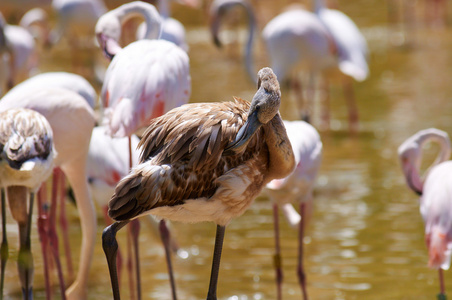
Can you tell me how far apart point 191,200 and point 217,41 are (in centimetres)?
325

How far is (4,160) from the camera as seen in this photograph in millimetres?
3264

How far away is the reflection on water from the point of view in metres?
4.47

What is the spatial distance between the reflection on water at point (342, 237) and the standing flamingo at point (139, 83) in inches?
31.1

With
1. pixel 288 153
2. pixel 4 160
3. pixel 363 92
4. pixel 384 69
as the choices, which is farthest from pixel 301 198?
pixel 384 69

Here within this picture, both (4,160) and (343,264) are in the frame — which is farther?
(343,264)

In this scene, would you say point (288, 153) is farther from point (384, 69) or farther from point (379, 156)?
point (384, 69)

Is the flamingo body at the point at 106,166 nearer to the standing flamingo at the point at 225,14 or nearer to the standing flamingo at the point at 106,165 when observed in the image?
the standing flamingo at the point at 106,165

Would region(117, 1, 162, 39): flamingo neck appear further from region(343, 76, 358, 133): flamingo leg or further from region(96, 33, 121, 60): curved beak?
region(343, 76, 358, 133): flamingo leg

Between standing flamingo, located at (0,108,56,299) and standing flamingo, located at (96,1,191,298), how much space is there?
331mm

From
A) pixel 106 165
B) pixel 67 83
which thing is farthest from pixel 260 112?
pixel 67 83

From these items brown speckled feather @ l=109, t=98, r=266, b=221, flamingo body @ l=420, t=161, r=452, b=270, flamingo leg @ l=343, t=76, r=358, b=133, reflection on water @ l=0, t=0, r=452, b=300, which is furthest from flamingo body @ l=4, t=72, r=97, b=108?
flamingo leg @ l=343, t=76, r=358, b=133

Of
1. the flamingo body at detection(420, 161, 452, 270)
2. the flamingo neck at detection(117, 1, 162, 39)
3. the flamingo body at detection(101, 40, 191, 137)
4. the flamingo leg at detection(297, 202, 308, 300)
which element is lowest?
the flamingo leg at detection(297, 202, 308, 300)

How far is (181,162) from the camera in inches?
111

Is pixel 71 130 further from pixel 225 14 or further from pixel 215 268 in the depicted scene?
pixel 225 14
